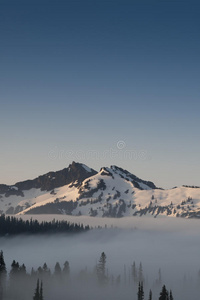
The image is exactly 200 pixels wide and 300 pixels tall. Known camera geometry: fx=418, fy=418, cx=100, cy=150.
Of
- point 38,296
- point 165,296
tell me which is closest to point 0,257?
point 38,296

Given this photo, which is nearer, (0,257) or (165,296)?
(165,296)

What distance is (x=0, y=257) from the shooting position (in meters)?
197

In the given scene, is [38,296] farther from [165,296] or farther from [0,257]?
[165,296]

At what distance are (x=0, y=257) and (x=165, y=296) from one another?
83448mm

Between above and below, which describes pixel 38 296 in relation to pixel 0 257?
below

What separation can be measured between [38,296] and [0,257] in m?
25.8

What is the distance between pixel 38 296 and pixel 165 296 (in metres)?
71.3

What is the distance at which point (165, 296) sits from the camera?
15288 centimetres

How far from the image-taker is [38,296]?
198 meters

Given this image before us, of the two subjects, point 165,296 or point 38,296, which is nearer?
point 165,296
